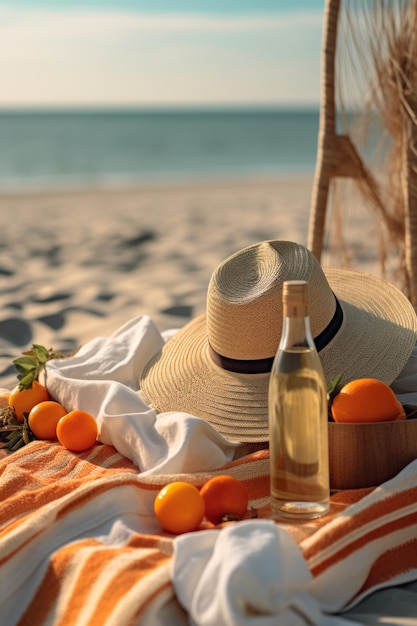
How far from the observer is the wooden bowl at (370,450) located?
162 cm

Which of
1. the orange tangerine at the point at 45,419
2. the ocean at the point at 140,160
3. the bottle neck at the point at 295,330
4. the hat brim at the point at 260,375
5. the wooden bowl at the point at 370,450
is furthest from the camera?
the ocean at the point at 140,160

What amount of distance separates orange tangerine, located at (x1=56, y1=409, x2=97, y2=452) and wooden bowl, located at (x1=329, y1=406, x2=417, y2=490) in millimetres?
613

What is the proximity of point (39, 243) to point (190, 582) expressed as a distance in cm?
459

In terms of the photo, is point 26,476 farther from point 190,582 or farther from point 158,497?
point 190,582

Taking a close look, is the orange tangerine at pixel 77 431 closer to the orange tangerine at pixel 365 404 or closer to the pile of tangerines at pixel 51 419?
the pile of tangerines at pixel 51 419

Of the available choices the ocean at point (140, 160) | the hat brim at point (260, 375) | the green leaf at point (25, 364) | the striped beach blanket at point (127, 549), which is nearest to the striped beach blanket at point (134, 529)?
the striped beach blanket at point (127, 549)

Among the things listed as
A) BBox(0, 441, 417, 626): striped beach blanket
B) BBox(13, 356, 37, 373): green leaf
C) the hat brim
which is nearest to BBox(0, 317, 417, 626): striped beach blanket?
BBox(0, 441, 417, 626): striped beach blanket

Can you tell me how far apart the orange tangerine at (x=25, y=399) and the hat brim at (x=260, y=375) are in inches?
10.9

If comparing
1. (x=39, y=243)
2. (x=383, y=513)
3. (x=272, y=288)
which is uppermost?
(x=272, y=288)

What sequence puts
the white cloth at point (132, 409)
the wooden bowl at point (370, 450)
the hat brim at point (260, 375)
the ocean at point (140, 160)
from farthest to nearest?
the ocean at point (140, 160)
the hat brim at point (260, 375)
the white cloth at point (132, 409)
the wooden bowl at point (370, 450)

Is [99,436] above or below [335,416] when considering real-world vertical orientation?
below

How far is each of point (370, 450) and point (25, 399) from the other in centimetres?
98

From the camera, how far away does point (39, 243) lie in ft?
18.6

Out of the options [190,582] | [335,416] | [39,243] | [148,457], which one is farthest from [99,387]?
[39,243]
